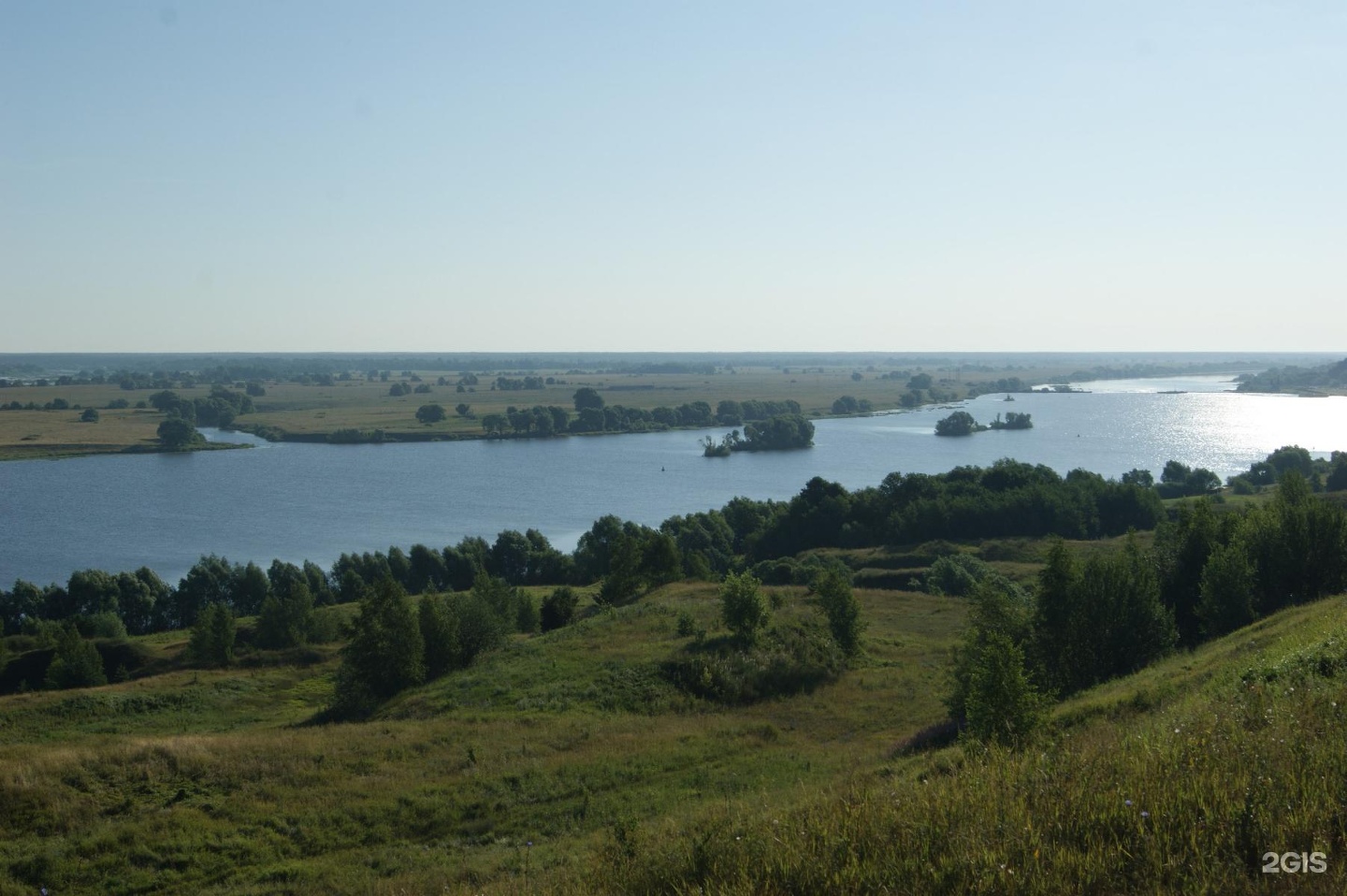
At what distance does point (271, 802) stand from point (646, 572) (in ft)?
98.0

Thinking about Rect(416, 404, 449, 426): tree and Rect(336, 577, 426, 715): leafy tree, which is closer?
Rect(336, 577, 426, 715): leafy tree

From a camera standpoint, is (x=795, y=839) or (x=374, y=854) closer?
(x=795, y=839)

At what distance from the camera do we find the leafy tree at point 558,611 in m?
38.2

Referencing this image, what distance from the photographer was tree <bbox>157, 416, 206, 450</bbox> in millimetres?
118188

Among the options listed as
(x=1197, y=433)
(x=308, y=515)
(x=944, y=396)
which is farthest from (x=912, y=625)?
(x=944, y=396)

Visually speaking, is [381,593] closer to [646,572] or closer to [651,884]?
[646,572]

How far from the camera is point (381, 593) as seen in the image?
26.8 metres

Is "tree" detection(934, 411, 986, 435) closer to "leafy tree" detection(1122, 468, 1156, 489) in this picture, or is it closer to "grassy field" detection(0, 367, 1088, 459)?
"grassy field" detection(0, 367, 1088, 459)

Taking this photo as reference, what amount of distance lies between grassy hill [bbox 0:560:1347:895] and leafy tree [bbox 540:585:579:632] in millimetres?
6831

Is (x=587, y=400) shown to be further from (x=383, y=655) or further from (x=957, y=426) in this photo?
(x=383, y=655)

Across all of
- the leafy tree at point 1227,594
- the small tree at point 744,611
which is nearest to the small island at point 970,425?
the leafy tree at point 1227,594

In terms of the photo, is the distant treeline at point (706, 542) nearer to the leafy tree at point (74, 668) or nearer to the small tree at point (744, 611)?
the leafy tree at point (74, 668)

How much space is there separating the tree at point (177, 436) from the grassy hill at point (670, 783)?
3857 inches

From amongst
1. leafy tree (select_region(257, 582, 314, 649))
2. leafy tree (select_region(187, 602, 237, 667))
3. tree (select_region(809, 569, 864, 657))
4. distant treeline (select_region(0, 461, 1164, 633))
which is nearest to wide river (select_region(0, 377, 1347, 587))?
distant treeline (select_region(0, 461, 1164, 633))
